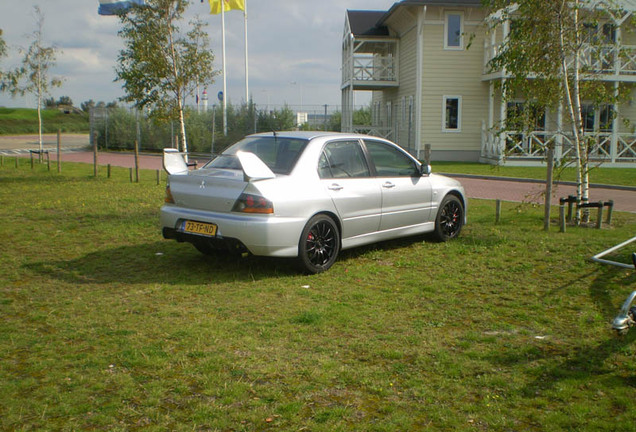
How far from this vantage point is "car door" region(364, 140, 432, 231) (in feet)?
26.6

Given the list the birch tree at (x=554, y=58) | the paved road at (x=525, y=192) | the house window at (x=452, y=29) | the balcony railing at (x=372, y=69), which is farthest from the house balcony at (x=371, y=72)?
the birch tree at (x=554, y=58)

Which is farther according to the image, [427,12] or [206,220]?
[427,12]

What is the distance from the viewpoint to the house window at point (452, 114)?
99.2 feet

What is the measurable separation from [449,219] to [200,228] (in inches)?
157

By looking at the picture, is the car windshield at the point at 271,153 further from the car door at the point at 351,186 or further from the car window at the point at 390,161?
the car window at the point at 390,161

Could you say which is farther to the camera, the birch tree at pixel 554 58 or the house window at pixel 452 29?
the house window at pixel 452 29

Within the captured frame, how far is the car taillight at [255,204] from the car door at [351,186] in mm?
896

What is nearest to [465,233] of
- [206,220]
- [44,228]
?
[206,220]

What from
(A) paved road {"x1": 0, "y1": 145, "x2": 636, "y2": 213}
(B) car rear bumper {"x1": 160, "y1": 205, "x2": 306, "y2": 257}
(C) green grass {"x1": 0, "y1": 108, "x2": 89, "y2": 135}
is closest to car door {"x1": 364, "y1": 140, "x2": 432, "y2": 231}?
(B) car rear bumper {"x1": 160, "y1": 205, "x2": 306, "y2": 257}

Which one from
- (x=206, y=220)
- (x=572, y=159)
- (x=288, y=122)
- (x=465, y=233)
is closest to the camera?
(x=206, y=220)

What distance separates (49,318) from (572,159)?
924cm

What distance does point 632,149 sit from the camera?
1110 inches

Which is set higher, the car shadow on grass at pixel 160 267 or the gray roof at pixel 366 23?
the gray roof at pixel 366 23

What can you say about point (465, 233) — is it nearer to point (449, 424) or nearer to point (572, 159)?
point (572, 159)
